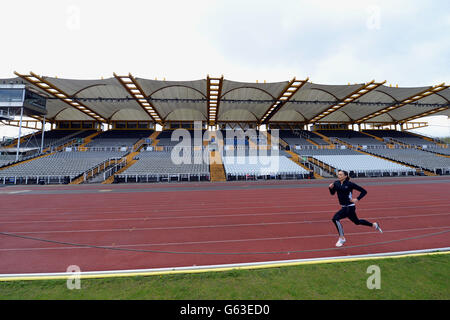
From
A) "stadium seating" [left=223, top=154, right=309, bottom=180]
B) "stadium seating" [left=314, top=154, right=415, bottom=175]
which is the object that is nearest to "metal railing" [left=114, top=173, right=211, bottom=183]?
"stadium seating" [left=223, top=154, right=309, bottom=180]

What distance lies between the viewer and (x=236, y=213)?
7051 millimetres

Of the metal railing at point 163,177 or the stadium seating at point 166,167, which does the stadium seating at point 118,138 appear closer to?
the stadium seating at point 166,167

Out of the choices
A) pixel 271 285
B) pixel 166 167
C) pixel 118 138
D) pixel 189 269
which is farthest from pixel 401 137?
pixel 118 138

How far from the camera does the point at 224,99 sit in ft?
91.1

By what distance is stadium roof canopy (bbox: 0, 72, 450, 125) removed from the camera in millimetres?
23375

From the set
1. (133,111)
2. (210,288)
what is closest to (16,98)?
(133,111)

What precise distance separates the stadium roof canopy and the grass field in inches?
815

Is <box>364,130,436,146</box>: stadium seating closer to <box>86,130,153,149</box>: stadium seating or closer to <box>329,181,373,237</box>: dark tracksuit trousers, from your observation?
<box>329,181,373,237</box>: dark tracksuit trousers

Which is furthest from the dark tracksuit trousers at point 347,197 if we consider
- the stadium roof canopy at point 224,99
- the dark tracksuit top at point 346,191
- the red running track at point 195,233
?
the stadium roof canopy at point 224,99

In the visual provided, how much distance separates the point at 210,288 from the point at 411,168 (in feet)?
91.1

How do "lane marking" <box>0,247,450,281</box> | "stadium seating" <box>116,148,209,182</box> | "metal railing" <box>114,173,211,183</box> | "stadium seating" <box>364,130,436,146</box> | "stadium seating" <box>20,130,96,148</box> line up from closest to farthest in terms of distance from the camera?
1. "lane marking" <box>0,247,450,281</box>
2. "metal railing" <box>114,173,211,183</box>
3. "stadium seating" <box>116,148,209,182</box>
4. "stadium seating" <box>20,130,96,148</box>
5. "stadium seating" <box>364,130,436,146</box>

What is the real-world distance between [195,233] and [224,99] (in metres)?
25.1

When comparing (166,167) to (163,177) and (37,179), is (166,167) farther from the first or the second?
(37,179)

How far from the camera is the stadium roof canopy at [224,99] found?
76.7 ft
